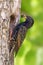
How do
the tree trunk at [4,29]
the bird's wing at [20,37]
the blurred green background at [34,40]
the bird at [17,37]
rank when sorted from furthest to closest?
the blurred green background at [34,40] → the bird's wing at [20,37] → the bird at [17,37] → the tree trunk at [4,29]

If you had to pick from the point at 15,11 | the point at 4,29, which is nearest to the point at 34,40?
the point at 15,11

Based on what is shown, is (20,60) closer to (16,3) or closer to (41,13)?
(41,13)

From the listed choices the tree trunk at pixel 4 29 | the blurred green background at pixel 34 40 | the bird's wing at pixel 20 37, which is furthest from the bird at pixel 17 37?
the blurred green background at pixel 34 40

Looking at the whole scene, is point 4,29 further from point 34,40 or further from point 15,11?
point 34,40

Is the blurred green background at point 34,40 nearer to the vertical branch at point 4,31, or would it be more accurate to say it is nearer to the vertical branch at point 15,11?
the vertical branch at point 15,11

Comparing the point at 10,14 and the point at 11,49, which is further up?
the point at 10,14

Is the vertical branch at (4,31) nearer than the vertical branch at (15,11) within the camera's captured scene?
Yes

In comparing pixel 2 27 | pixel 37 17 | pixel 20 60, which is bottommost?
pixel 20 60

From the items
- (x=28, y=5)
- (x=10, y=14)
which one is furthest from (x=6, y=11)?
(x=28, y=5)
